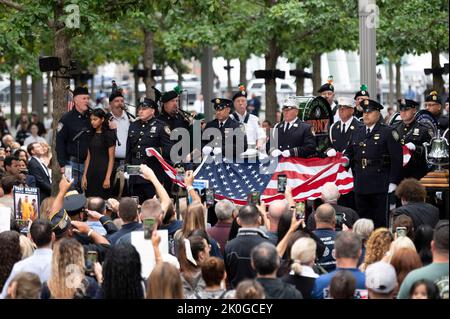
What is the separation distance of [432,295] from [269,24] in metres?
16.0

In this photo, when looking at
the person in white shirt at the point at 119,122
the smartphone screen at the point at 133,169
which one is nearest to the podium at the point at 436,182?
the smartphone screen at the point at 133,169

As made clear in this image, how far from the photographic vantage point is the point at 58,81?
17469 mm

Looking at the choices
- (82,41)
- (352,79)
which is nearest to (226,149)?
(82,41)

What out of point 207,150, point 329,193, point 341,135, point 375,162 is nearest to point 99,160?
point 207,150

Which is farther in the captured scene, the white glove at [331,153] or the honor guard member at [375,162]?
the white glove at [331,153]

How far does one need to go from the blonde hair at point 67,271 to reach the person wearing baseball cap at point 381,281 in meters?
2.07

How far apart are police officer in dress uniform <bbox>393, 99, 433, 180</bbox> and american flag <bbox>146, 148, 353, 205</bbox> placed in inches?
38.9

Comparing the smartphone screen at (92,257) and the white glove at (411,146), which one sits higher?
the white glove at (411,146)

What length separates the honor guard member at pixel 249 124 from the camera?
56.2 feet

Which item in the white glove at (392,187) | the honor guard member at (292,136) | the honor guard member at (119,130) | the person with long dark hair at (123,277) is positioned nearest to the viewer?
the person with long dark hair at (123,277)

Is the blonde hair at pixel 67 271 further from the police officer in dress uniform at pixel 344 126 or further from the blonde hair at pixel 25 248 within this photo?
the police officer in dress uniform at pixel 344 126

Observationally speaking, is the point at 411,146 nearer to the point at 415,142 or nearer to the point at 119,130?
the point at 415,142

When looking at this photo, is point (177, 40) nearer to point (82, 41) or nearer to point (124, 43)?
point (82, 41)

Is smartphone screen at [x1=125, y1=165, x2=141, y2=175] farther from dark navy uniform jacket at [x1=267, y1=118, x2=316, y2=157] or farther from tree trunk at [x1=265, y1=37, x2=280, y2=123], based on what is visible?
tree trunk at [x1=265, y1=37, x2=280, y2=123]
